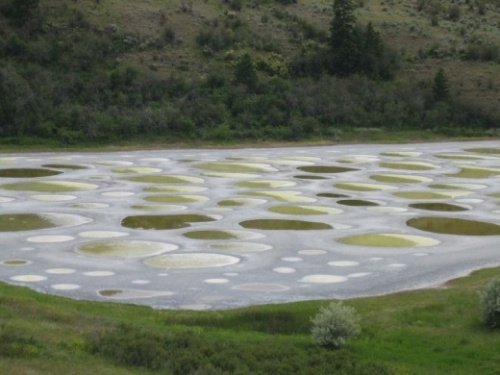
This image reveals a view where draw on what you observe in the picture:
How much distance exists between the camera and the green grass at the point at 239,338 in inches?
577

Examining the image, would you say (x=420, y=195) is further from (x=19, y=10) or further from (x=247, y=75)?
(x=19, y=10)

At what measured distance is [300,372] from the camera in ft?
48.4

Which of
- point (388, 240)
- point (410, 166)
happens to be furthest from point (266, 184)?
point (388, 240)

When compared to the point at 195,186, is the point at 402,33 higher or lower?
higher

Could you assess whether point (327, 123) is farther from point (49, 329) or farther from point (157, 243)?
point (49, 329)

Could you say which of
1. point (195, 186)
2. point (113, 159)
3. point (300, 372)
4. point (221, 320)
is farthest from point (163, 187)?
point (300, 372)

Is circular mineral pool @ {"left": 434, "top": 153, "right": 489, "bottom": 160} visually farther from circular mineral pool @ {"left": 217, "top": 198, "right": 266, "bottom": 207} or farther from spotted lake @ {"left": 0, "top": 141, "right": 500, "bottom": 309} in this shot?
circular mineral pool @ {"left": 217, "top": 198, "right": 266, "bottom": 207}

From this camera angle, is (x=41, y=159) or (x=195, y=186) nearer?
(x=195, y=186)

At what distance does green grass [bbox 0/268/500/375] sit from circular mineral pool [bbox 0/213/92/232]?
851 centimetres

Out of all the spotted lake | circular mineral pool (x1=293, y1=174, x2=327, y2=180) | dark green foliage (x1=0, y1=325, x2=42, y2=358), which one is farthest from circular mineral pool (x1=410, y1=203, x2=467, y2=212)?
dark green foliage (x1=0, y1=325, x2=42, y2=358)

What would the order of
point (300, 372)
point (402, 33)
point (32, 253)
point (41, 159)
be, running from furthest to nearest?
point (402, 33), point (41, 159), point (32, 253), point (300, 372)

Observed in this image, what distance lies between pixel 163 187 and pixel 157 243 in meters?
11.4

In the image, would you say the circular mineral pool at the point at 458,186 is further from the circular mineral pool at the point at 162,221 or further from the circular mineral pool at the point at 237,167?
the circular mineral pool at the point at 162,221

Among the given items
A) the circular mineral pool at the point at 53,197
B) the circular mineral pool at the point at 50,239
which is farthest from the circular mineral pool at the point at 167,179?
the circular mineral pool at the point at 50,239
